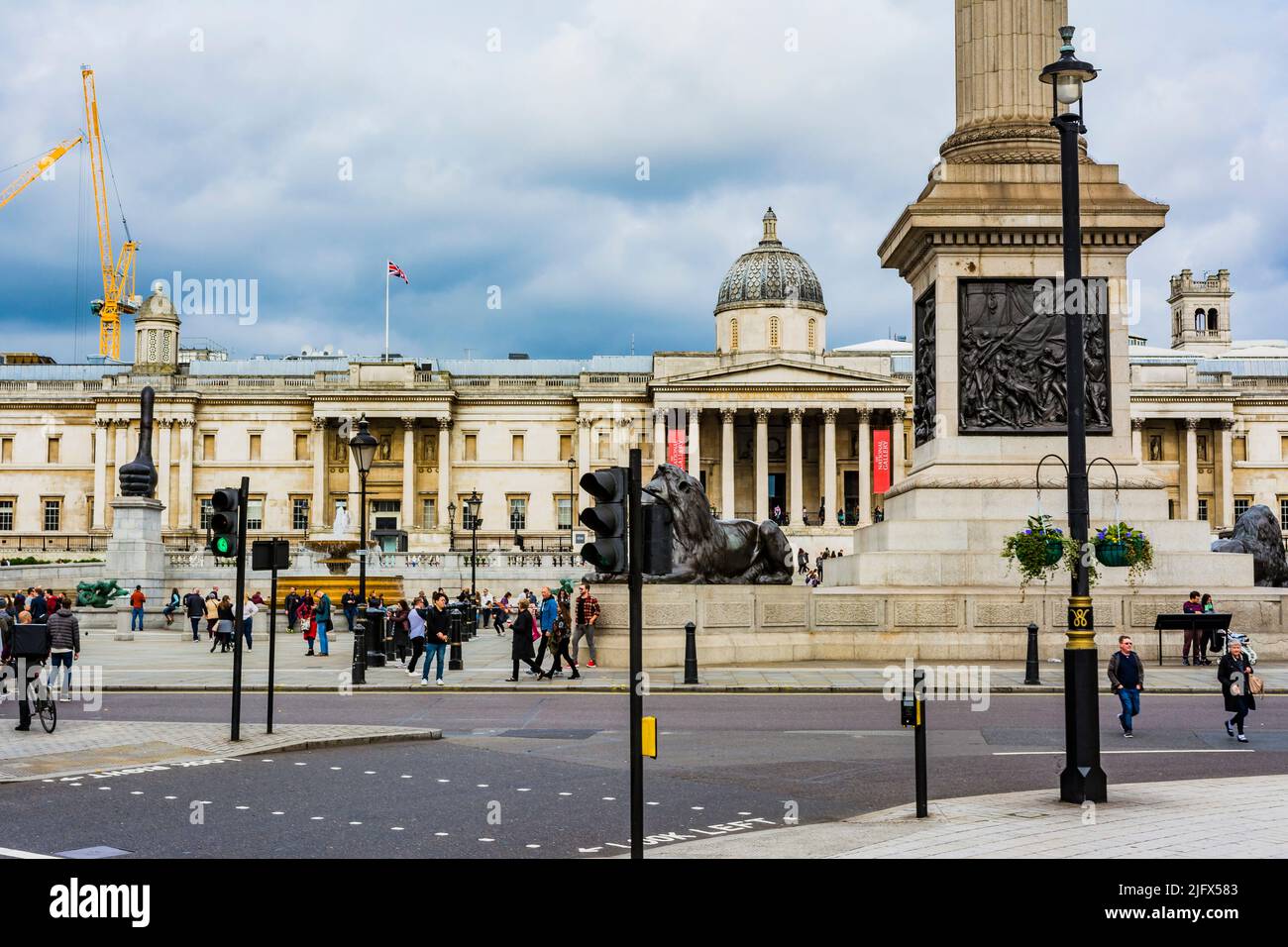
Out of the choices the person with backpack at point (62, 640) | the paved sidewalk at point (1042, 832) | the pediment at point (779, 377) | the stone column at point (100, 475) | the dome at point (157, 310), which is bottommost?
the paved sidewalk at point (1042, 832)

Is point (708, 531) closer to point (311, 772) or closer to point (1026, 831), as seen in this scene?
point (311, 772)

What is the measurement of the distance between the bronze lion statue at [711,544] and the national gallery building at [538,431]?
7234 cm

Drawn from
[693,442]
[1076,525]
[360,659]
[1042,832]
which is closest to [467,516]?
[693,442]

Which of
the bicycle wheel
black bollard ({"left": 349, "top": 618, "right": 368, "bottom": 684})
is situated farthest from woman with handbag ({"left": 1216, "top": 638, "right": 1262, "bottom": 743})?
black bollard ({"left": 349, "top": 618, "right": 368, "bottom": 684})

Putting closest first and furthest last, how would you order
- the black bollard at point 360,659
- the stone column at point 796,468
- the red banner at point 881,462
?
the black bollard at point 360,659
the red banner at point 881,462
the stone column at point 796,468

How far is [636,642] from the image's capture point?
857 centimetres

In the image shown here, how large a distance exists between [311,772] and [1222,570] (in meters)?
19.6

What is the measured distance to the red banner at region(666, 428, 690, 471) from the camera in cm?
9419

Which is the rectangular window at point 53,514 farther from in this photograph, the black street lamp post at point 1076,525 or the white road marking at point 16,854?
the black street lamp post at point 1076,525

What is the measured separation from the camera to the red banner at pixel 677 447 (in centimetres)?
9419

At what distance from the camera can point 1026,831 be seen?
395 inches

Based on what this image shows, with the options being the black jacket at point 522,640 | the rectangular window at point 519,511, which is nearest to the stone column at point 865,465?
the rectangular window at point 519,511

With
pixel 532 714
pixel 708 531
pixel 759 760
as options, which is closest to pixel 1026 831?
pixel 759 760

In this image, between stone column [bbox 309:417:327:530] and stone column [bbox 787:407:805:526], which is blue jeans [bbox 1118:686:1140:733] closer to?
stone column [bbox 787:407:805:526]
